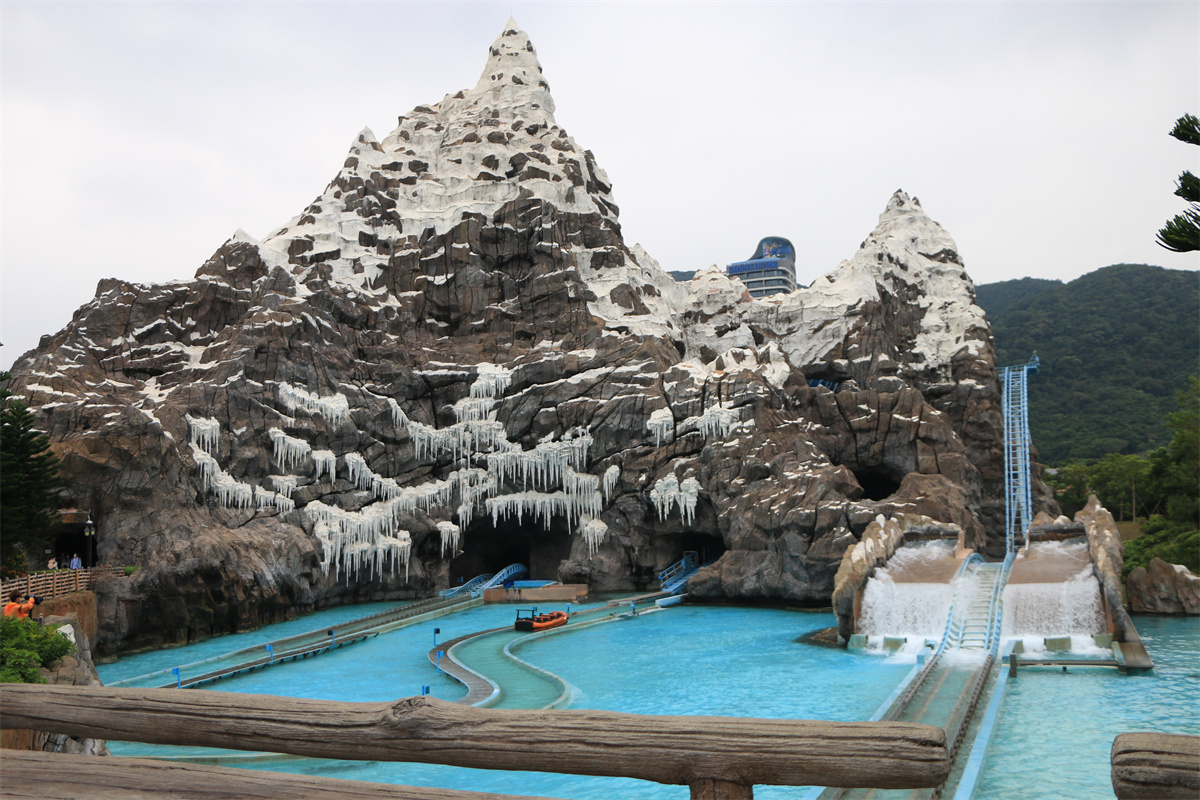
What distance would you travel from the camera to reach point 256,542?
29.8 metres

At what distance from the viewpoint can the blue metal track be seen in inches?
1731

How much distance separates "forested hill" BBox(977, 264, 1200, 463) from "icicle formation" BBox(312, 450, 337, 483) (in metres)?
63.3

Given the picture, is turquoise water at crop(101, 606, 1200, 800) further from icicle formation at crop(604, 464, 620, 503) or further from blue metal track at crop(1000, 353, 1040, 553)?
blue metal track at crop(1000, 353, 1040, 553)

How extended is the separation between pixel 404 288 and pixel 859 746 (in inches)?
1795

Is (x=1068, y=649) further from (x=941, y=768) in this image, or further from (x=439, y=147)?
(x=439, y=147)

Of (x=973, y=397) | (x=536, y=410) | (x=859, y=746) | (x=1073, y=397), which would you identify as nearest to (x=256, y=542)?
(x=536, y=410)

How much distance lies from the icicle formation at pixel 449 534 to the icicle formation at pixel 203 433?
9.94m

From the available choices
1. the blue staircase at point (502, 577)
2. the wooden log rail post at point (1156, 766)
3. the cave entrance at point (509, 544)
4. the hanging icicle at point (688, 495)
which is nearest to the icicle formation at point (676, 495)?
the hanging icicle at point (688, 495)

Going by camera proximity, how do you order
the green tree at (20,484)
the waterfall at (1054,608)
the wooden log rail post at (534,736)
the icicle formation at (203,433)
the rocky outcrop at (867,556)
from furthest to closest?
the icicle formation at (203,433) < the rocky outcrop at (867,556) < the green tree at (20,484) < the waterfall at (1054,608) < the wooden log rail post at (534,736)

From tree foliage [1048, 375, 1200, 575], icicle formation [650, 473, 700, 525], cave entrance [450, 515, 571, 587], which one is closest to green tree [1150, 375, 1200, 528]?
tree foliage [1048, 375, 1200, 575]

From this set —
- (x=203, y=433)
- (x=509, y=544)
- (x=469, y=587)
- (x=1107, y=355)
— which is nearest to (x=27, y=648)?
(x=203, y=433)

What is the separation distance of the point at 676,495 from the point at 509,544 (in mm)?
12224

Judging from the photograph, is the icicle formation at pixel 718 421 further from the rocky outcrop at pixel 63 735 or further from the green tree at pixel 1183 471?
the rocky outcrop at pixel 63 735

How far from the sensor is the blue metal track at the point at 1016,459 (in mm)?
43969
